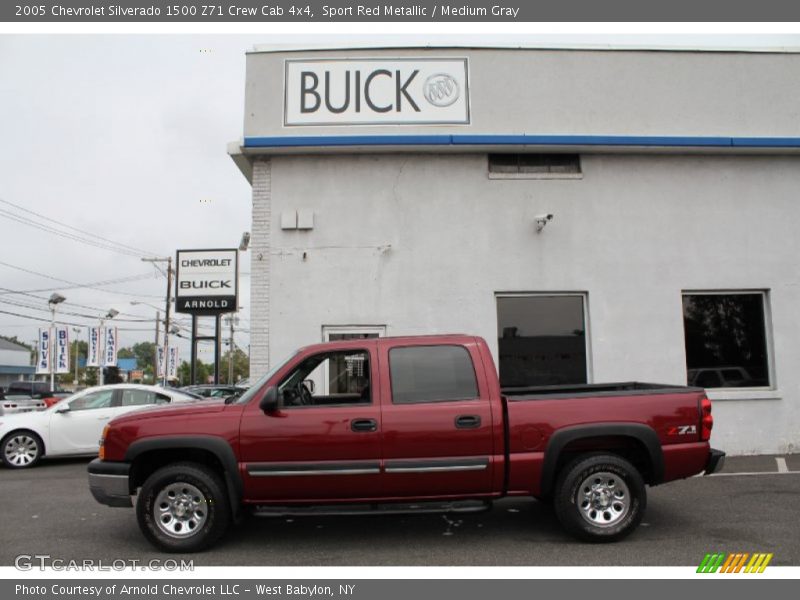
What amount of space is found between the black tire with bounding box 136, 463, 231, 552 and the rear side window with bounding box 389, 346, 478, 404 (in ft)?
5.66

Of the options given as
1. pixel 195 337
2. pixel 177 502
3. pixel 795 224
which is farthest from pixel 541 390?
pixel 195 337

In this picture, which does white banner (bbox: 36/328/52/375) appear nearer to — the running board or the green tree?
the running board

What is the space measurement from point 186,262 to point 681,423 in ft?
59.4

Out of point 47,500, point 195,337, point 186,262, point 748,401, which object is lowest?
point 47,500

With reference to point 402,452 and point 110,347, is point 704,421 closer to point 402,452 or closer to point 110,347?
point 402,452

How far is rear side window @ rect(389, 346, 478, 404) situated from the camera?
5648mm

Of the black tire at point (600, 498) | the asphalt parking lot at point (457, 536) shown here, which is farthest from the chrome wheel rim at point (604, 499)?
the asphalt parking lot at point (457, 536)

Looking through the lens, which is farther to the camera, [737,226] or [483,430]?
[737,226]

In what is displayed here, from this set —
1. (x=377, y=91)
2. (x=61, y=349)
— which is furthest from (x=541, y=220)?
(x=61, y=349)

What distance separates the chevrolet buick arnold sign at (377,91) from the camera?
→ 10539 mm

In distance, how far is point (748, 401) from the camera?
1012cm

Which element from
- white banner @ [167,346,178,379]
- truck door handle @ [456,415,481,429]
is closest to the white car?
truck door handle @ [456,415,481,429]

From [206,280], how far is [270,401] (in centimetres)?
1650

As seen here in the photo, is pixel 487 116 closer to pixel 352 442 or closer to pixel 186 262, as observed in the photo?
pixel 352 442
